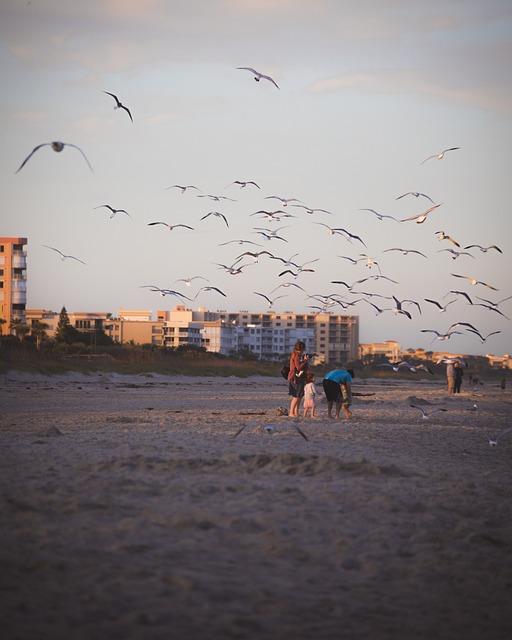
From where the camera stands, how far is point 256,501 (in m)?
8.53

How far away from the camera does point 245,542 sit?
710cm

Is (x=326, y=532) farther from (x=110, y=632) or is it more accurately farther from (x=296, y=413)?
(x=296, y=413)

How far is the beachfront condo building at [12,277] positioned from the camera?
84625 mm

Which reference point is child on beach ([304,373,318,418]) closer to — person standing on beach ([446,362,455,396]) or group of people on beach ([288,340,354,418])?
group of people on beach ([288,340,354,418])

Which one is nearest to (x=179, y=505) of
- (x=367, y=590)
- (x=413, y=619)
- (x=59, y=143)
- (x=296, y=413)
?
(x=367, y=590)

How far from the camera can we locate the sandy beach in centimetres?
544

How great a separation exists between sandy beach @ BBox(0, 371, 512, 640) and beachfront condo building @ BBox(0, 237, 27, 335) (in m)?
73.8

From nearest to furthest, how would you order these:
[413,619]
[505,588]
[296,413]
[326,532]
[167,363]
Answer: [413,619] < [505,588] < [326,532] < [296,413] < [167,363]

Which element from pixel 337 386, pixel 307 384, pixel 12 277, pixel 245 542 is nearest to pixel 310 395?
pixel 307 384

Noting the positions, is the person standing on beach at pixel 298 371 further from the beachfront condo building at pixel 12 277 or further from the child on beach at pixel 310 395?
the beachfront condo building at pixel 12 277

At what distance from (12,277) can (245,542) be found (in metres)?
81.7

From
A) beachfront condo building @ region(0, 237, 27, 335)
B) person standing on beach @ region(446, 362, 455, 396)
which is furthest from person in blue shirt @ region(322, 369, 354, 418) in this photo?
beachfront condo building @ region(0, 237, 27, 335)

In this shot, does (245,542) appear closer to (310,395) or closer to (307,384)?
(310,395)

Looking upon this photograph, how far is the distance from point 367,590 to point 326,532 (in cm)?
140
